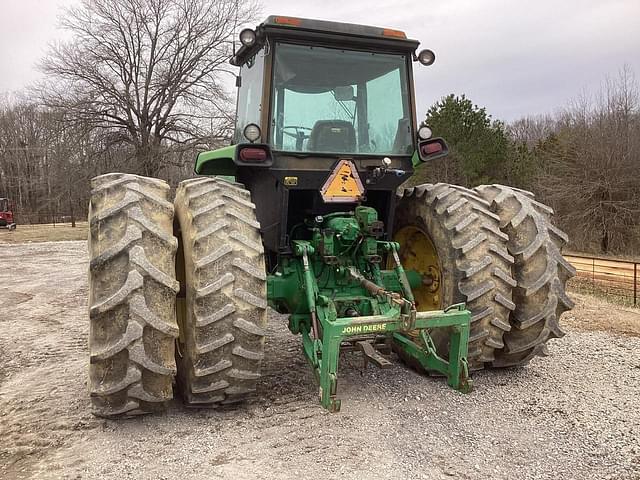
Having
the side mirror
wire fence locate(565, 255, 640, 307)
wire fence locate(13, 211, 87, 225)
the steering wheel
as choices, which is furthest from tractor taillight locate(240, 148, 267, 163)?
wire fence locate(13, 211, 87, 225)

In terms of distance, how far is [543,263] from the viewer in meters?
4.38

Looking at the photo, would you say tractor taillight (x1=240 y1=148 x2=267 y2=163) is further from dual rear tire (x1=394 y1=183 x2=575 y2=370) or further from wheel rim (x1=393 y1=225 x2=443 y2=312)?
wheel rim (x1=393 y1=225 x2=443 y2=312)

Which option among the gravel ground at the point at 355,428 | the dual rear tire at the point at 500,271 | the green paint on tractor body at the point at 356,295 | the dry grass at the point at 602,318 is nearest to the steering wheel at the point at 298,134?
the green paint on tractor body at the point at 356,295

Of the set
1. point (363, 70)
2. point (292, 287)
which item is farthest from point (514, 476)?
point (363, 70)

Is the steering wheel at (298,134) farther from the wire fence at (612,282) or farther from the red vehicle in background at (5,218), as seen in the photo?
the red vehicle in background at (5,218)

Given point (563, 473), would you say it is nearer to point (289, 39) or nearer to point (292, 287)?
point (292, 287)

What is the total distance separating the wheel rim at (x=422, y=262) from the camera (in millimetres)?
4934

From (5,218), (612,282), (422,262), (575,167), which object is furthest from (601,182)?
(5,218)

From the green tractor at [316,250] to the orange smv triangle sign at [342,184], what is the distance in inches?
0.5

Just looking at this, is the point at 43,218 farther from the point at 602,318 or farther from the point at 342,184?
the point at 342,184

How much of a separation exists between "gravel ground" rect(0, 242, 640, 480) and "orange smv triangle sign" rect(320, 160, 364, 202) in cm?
147

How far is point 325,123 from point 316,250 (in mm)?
1075

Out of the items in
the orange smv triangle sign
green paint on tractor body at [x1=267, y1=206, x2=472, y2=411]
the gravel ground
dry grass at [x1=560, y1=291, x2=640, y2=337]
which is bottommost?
the gravel ground

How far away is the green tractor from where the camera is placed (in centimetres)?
346
